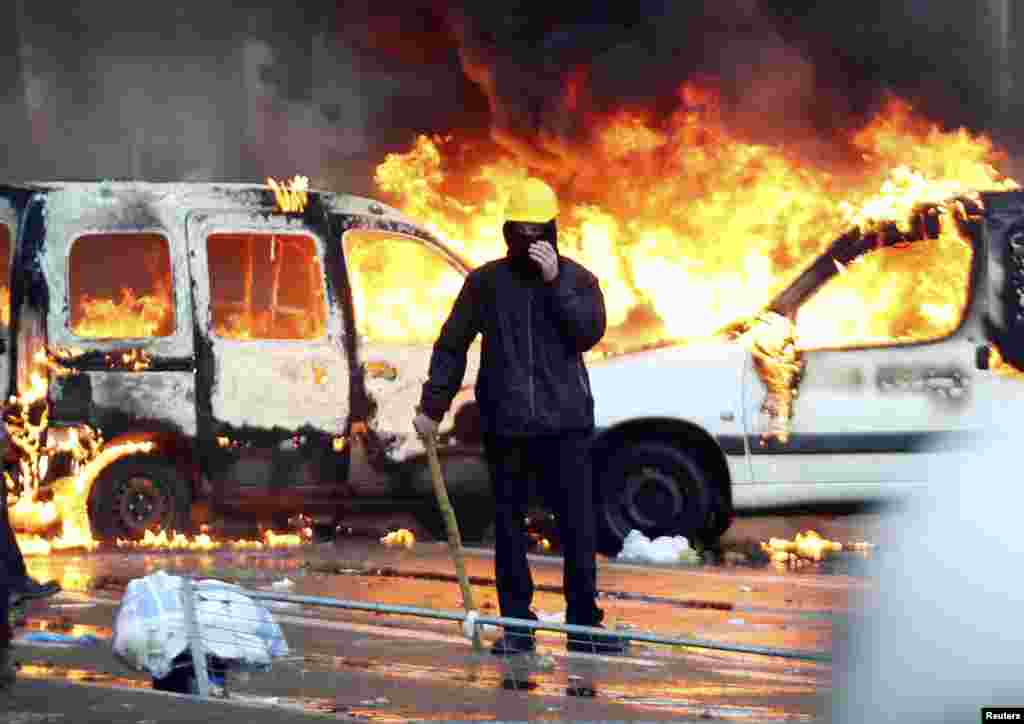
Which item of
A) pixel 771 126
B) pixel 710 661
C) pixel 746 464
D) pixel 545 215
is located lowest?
pixel 710 661

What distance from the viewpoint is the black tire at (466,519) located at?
12.6 m

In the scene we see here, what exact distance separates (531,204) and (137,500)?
4666mm

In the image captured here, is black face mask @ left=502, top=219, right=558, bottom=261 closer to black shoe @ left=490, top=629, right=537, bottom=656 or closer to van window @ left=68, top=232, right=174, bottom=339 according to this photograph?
black shoe @ left=490, top=629, right=537, bottom=656

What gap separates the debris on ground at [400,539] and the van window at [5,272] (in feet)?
7.78

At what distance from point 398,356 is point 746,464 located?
201 cm

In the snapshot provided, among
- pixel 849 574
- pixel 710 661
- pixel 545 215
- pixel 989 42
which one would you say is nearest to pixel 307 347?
pixel 849 574

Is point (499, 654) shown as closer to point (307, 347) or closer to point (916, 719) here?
point (916, 719)

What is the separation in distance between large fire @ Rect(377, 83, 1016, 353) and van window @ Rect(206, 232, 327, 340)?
1975mm

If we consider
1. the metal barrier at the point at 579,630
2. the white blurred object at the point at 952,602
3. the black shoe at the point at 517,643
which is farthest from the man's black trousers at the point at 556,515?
the white blurred object at the point at 952,602

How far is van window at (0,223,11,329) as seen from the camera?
12070 millimetres

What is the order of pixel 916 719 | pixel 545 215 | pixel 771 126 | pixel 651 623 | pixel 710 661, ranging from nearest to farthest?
pixel 916 719, pixel 710 661, pixel 545 215, pixel 651 623, pixel 771 126

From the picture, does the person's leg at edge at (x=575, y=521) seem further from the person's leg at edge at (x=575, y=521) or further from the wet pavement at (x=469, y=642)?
the wet pavement at (x=469, y=642)

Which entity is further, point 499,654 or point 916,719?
point 499,654

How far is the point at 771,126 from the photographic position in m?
15.9
